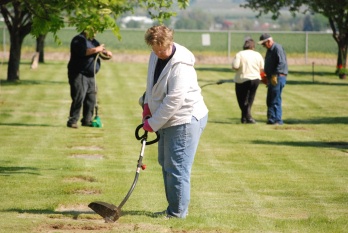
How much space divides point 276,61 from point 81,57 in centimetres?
454

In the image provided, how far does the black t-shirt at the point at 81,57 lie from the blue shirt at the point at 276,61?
411cm

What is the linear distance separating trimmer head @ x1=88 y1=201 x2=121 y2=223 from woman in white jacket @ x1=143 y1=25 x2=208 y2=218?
0.61 meters

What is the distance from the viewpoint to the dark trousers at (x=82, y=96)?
19.7 meters

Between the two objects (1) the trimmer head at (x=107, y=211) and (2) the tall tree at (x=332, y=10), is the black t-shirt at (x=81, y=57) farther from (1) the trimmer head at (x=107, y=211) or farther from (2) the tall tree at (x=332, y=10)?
(2) the tall tree at (x=332, y=10)

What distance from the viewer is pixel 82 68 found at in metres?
19.7

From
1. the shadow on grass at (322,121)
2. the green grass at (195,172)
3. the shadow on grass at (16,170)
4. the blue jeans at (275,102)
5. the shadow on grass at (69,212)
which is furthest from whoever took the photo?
the shadow on grass at (322,121)

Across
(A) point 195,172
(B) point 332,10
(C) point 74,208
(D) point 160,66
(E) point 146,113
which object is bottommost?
(B) point 332,10

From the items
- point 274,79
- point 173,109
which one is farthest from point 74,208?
point 274,79

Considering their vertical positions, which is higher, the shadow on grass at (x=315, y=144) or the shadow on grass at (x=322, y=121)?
the shadow on grass at (x=315, y=144)

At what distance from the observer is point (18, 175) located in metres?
13.5

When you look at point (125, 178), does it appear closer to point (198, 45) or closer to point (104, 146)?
point (104, 146)

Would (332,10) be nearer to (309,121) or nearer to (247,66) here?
(309,121)

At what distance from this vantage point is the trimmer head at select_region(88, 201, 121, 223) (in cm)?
972

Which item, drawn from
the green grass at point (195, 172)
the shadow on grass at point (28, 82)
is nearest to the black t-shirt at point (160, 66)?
the green grass at point (195, 172)
